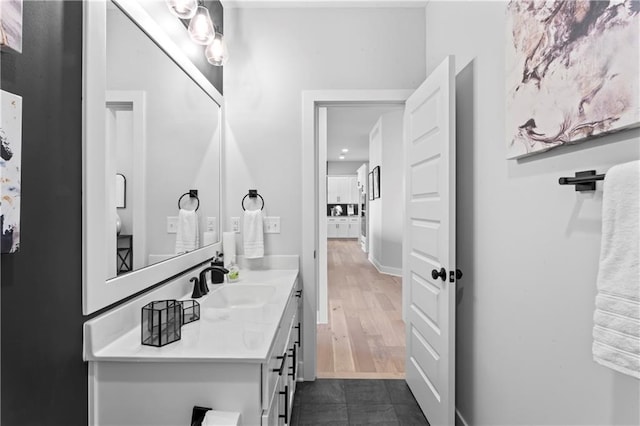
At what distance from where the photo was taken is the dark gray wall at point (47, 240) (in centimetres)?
81

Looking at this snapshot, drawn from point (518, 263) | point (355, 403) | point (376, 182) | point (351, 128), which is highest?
point (351, 128)

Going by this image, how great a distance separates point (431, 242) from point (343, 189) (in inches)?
387

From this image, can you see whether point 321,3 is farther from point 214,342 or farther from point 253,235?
point 214,342

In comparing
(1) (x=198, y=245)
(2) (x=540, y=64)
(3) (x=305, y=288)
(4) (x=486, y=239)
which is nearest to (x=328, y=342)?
(3) (x=305, y=288)

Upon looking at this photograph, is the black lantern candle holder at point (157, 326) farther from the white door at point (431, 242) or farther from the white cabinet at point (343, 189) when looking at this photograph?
the white cabinet at point (343, 189)

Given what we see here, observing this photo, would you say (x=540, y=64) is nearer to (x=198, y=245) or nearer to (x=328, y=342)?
(x=198, y=245)

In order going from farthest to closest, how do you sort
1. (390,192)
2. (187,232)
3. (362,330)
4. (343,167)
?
1. (343,167)
2. (390,192)
3. (362,330)
4. (187,232)

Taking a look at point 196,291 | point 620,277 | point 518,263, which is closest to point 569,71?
point 620,277

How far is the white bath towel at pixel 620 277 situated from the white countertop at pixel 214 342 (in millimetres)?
909

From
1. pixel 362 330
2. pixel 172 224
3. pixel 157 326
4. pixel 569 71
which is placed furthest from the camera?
pixel 362 330

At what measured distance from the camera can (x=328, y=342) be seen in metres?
3.14

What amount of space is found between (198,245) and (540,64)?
1836mm

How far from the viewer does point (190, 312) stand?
1384mm

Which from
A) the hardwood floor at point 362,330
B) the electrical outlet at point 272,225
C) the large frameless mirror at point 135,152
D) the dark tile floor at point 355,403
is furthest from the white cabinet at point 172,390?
the hardwood floor at point 362,330
